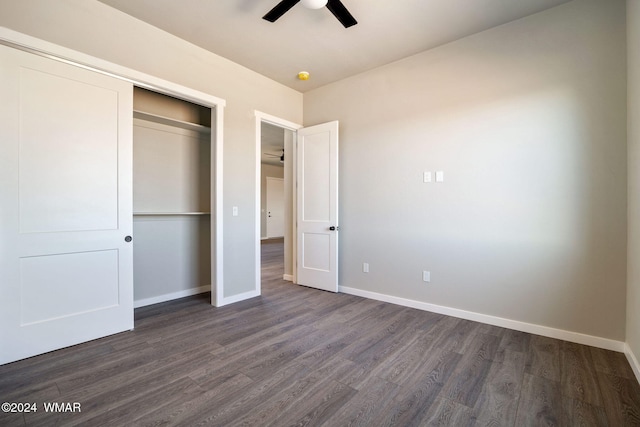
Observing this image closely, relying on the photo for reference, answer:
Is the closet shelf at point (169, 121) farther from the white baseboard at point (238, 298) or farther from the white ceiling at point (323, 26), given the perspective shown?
the white baseboard at point (238, 298)

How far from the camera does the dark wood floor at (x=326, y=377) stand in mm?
1631

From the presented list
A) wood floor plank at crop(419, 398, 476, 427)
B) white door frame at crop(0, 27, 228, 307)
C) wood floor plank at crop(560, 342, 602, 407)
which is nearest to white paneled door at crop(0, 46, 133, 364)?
white door frame at crop(0, 27, 228, 307)

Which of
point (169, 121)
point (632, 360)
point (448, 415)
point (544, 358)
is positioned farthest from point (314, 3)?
point (632, 360)

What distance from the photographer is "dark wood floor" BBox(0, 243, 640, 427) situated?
1631mm

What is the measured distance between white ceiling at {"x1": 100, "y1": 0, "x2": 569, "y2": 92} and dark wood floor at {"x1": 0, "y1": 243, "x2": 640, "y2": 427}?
9.82ft

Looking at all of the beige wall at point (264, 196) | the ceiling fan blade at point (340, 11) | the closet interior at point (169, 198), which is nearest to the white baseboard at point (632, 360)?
the ceiling fan blade at point (340, 11)

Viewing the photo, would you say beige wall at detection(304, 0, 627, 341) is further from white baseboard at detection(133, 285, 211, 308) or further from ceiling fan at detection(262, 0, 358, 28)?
white baseboard at detection(133, 285, 211, 308)

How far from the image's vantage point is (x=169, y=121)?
356cm

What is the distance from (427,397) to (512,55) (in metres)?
3.11

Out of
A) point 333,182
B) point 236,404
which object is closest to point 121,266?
point 236,404

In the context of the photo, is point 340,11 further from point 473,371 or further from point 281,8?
point 473,371

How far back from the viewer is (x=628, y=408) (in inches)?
66.7

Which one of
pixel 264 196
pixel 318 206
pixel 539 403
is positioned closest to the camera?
pixel 539 403

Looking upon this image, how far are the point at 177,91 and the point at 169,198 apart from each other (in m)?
1.38
